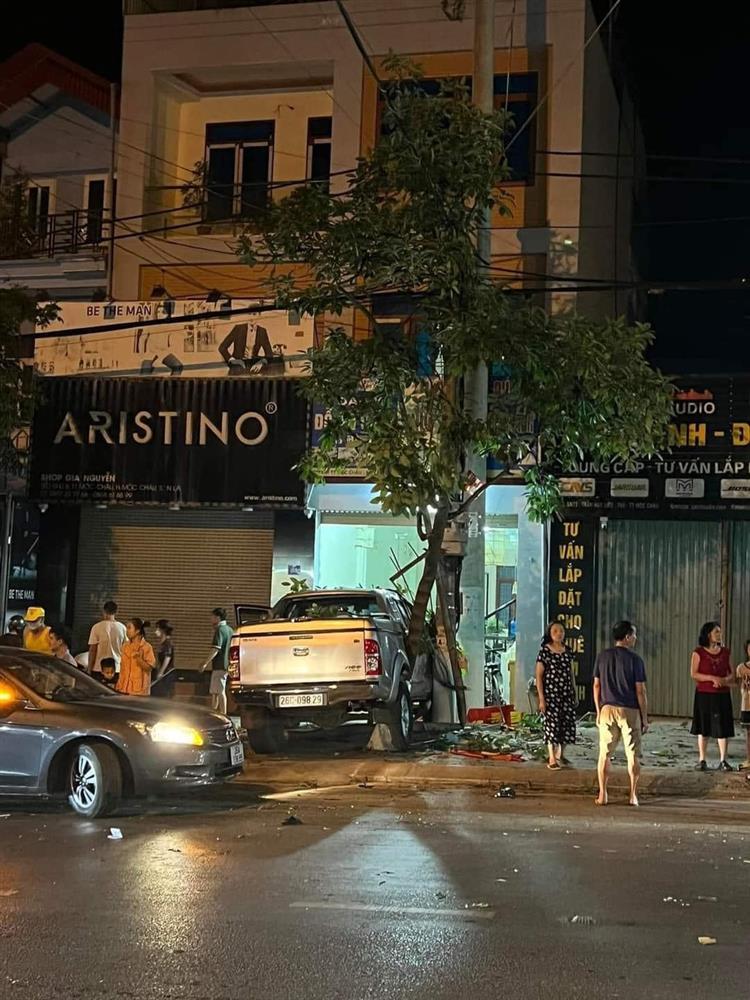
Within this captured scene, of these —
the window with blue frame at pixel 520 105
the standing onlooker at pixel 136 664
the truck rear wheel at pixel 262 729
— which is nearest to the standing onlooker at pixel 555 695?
the truck rear wheel at pixel 262 729

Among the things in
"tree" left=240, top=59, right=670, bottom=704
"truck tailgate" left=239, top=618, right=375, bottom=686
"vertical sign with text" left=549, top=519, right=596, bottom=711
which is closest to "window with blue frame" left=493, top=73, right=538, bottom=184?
"tree" left=240, top=59, right=670, bottom=704

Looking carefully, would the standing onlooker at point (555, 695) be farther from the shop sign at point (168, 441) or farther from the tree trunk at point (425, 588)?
the shop sign at point (168, 441)

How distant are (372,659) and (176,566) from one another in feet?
24.5

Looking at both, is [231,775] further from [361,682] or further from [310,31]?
[310,31]

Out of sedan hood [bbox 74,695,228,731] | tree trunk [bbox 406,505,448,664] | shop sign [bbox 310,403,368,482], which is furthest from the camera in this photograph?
shop sign [bbox 310,403,368,482]

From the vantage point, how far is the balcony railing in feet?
66.8

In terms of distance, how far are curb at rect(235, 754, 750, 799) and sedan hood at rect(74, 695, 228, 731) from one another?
5.98 ft

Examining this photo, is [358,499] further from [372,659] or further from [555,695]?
[555,695]

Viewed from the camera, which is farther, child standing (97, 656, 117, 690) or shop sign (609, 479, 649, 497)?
shop sign (609, 479, 649, 497)

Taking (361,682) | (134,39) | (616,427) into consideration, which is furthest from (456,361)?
(134,39)

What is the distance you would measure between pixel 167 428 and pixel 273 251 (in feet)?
18.3

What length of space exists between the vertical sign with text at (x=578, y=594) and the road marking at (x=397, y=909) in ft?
35.3

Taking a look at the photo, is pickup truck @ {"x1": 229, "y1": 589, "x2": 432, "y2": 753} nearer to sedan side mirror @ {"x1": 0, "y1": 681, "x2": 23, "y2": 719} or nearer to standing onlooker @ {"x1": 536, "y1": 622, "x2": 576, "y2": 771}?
standing onlooker @ {"x1": 536, "y1": 622, "x2": 576, "y2": 771}

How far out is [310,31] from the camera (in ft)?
61.8
